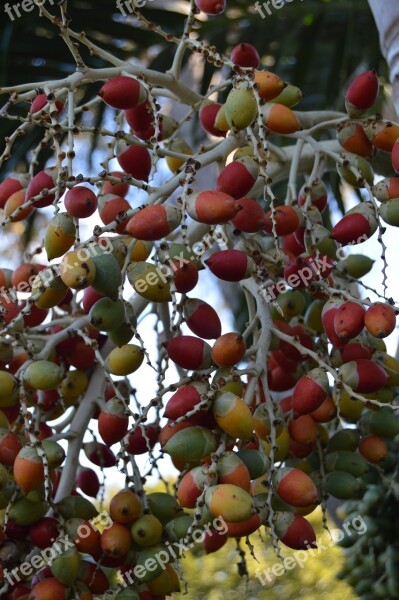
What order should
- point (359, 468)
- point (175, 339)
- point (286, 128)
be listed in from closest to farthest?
1. point (175, 339)
2. point (286, 128)
3. point (359, 468)

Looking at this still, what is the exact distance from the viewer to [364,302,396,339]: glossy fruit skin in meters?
1.08

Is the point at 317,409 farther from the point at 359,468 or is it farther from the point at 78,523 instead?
the point at 78,523


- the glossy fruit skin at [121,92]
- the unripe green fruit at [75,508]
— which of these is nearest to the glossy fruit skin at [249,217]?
the glossy fruit skin at [121,92]

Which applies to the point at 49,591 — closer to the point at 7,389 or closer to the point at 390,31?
the point at 7,389

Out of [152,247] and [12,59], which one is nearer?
[152,247]

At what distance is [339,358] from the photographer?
4.33ft

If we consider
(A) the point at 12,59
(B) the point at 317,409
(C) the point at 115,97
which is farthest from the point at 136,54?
(B) the point at 317,409

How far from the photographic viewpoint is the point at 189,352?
44.4 inches

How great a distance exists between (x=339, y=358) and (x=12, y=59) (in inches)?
64.2

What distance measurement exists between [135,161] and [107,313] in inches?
13.0
